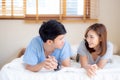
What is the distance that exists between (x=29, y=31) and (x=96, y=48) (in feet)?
4.10

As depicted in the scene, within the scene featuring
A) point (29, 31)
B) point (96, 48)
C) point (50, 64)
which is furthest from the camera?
point (29, 31)

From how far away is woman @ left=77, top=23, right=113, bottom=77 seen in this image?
172 centimetres

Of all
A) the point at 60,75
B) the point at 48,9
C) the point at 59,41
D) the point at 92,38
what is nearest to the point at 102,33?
the point at 92,38

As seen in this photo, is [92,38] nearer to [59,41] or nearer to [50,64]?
[59,41]

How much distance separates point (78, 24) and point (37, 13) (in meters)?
0.55

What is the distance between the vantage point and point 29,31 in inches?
113

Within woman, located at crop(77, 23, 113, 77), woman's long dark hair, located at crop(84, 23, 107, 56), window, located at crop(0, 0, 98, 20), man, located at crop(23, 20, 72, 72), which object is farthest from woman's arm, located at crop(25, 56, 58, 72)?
window, located at crop(0, 0, 98, 20)

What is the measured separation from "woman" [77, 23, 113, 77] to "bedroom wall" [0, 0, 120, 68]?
3.53ft

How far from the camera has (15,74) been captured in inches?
59.3

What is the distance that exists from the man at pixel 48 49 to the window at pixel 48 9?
121 centimetres

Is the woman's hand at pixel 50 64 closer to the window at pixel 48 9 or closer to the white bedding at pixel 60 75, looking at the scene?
the white bedding at pixel 60 75

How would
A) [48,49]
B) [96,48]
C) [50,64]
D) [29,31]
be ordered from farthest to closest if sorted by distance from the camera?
[29,31] → [96,48] → [48,49] → [50,64]

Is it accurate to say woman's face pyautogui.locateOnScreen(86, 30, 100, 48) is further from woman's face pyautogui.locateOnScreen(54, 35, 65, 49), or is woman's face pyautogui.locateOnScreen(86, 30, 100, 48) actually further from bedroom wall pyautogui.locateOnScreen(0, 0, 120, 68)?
bedroom wall pyautogui.locateOnScreen(0, 0, 120, 68)

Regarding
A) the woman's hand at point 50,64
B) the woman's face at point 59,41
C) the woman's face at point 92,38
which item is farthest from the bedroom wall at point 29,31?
the woman's hand at point 50,64
